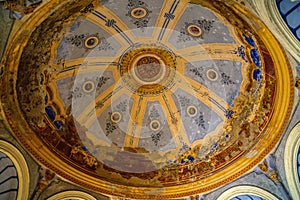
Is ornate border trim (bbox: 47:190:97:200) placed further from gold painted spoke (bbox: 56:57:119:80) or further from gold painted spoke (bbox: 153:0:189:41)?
gold painted spoke (bbox: 153:0:189:41)

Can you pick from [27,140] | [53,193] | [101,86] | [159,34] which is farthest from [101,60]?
[53,193]

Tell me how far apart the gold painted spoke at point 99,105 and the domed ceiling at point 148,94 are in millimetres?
39

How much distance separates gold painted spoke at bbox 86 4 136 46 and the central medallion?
0.58 m

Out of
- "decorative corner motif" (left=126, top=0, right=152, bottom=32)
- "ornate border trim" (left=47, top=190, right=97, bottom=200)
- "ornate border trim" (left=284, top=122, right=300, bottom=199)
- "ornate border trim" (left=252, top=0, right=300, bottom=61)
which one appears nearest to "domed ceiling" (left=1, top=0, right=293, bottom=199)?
"decorative corner motif" (left=126, top=0, right=152, bottom=32)

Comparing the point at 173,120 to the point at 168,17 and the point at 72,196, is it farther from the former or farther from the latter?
the point at 72,196

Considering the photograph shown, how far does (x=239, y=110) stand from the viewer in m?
12.3

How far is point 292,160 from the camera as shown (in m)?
10.3

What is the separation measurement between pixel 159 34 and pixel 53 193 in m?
6.03

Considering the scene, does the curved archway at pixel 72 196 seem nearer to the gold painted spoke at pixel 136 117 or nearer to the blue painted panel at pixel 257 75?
the gold painted spoke at pixel 136 117

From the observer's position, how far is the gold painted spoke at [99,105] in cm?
1323

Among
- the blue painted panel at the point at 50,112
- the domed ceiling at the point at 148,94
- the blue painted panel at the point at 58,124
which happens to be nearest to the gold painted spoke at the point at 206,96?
the domed ceiling at the point at 148,94

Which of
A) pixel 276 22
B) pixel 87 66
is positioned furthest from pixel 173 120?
pixel 276 22

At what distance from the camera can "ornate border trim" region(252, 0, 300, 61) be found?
26.5ft

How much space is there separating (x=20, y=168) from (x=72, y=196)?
5.98 feet
